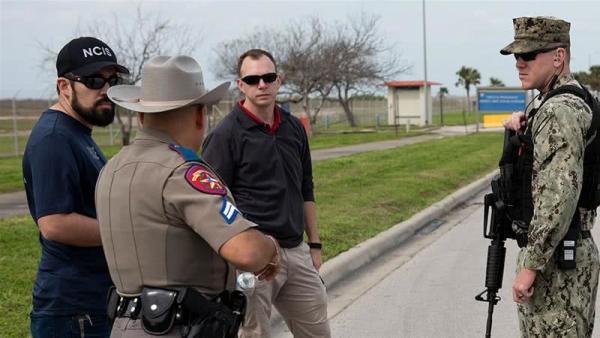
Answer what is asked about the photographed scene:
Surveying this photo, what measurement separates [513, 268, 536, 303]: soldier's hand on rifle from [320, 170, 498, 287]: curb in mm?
4300

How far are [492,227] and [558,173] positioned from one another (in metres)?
0.54

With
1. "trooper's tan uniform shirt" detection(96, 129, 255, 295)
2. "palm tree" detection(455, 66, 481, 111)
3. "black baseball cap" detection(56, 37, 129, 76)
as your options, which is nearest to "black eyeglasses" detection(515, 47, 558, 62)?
"trooper's tan uniform shirt" detection(96, 129, 255, 295)

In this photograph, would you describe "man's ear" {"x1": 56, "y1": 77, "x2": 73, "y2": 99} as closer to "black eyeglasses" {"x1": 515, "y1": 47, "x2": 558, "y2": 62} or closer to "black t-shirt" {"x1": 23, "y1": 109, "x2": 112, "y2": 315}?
"black t-shirt" {"x1": 23, "y1": 109, "x2": 112, "y2": 315}

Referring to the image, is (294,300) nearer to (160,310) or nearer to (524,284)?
(524,284)

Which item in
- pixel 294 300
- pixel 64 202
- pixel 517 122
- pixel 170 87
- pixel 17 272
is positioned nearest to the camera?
pixel 170 87

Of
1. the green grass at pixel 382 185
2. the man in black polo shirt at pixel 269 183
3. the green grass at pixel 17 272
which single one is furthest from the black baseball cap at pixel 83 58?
the green grass at pixel 382 185

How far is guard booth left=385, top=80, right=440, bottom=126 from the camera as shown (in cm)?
4988

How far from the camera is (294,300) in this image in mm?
4320

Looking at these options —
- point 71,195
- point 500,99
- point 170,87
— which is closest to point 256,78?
point 71,195

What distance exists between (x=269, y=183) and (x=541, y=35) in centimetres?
156

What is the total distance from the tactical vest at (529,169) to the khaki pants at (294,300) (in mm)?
1243

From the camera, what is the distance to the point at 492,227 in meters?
3.65

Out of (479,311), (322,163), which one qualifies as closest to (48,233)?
(479,311)

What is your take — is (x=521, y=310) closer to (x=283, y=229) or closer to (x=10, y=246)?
(x=283, y=229)
